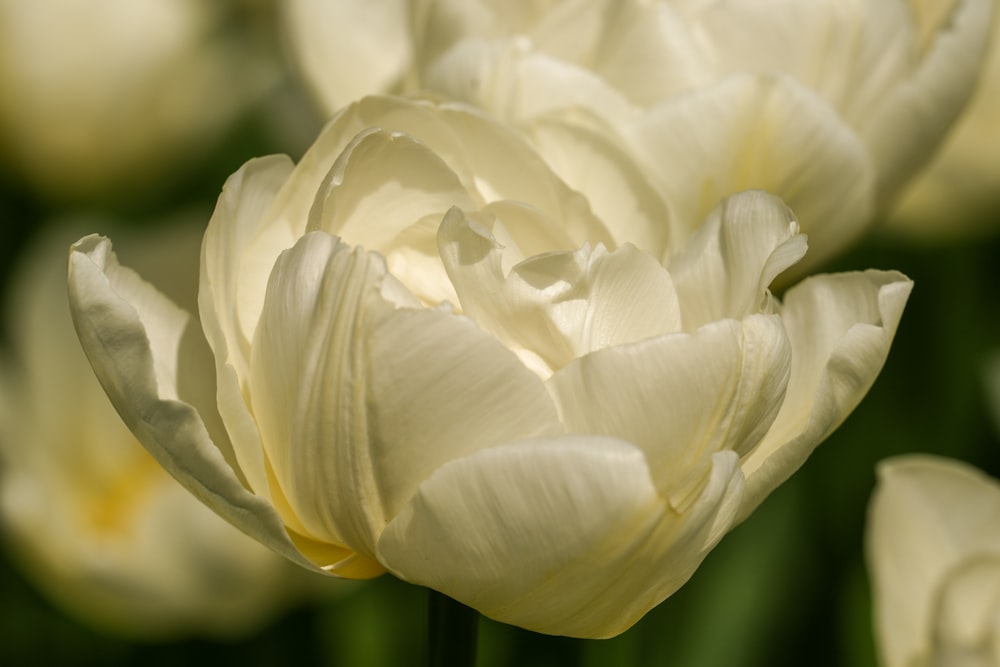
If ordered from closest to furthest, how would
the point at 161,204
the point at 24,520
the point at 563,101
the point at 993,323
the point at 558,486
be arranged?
the point at 558,486 → the point at 563,101 → the point at 24,520 → the point at 993,323 → the point at 161,204

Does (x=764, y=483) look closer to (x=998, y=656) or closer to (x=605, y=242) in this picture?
(x=605, y=242)

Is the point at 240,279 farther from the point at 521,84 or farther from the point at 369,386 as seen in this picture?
the point at 521,84

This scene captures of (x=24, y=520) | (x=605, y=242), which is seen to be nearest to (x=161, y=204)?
(x=24, y=520)

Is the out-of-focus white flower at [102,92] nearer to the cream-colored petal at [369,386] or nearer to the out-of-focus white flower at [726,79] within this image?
the out-of-focus white flower at [726,79]

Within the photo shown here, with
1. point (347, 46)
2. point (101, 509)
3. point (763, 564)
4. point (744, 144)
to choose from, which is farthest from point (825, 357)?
point (101, 509)

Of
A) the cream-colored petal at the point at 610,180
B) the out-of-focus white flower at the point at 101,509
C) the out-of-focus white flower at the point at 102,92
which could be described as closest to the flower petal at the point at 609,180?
the cream-colored petal at the point at 610,180
